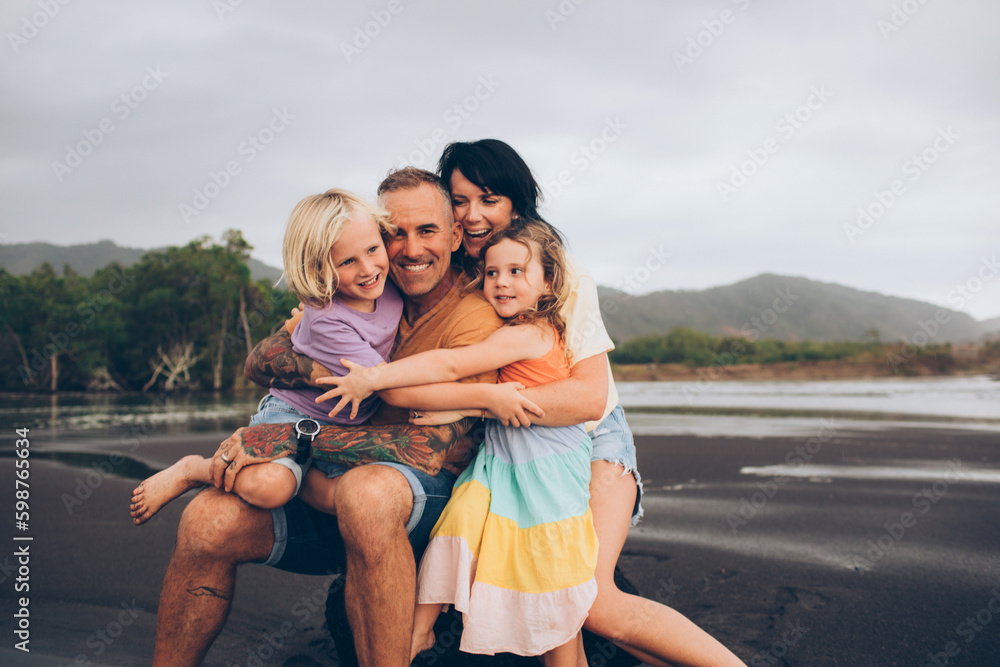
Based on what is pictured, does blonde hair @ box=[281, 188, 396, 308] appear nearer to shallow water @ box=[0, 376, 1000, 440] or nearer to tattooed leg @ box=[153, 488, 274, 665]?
tattooed leg @ box=[153, 488, 274, 665]

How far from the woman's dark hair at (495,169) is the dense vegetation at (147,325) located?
1621 inches

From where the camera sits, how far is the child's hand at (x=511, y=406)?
7.65 feet

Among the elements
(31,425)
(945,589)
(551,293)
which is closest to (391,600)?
(551,293)

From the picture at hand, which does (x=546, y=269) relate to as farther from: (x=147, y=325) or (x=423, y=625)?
(x=147, y=325)

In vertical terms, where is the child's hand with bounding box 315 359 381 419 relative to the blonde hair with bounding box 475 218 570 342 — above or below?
below

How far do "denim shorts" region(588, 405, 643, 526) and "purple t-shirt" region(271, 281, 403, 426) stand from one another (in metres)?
1.06

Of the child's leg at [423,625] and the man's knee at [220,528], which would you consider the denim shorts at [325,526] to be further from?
the child's leg at [423,625]

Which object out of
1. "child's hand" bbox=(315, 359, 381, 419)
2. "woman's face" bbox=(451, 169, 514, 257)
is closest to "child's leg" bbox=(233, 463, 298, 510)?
"child's hand" bbox=(315, 359, 381, 419)

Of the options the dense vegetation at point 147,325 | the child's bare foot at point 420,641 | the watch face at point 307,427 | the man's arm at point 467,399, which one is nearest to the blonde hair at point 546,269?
the man's arm at point 467,399

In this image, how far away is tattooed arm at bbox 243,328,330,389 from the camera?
241cm

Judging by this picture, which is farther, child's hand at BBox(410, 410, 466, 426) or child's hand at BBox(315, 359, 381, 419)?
child's hand at BBox(410, 410, 466, 426)

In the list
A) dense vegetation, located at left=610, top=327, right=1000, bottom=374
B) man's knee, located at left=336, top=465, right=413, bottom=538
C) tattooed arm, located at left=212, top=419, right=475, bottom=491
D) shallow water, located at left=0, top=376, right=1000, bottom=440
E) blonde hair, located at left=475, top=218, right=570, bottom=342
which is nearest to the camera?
man's knee, located at left=336, top=465, right=413, bottom=538

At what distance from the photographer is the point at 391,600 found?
6.68 ft

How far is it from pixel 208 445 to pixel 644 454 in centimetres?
837
